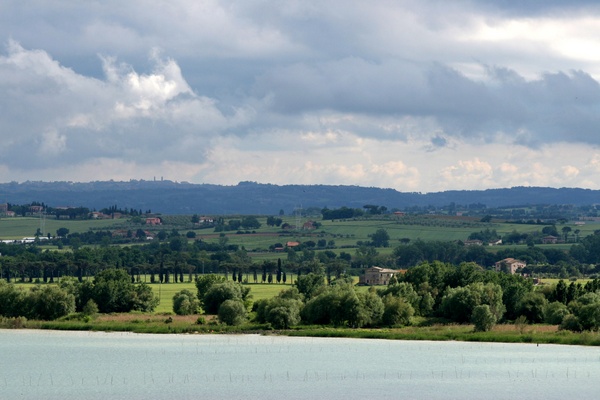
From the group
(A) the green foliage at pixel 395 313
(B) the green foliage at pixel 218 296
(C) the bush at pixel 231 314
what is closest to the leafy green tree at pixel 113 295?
(B) the green foliage at pixel 218 296

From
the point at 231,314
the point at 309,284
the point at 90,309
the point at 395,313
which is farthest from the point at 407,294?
the point at 90,309

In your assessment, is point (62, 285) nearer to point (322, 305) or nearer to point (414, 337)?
point (322, 305)

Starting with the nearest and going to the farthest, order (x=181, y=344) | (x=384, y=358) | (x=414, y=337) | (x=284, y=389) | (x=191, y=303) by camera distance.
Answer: (x=284, y=389) < (x=384, y=358) < (x=181, y=344) < (x=414, y=337) < (x=191, y=303)

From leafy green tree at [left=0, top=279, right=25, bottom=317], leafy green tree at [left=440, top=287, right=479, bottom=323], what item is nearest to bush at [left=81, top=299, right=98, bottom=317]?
leafy green tree at [left=0, top=279, right=25, bottom=317]

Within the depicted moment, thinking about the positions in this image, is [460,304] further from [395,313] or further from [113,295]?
[113,295]

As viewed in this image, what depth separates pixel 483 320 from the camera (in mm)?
107688

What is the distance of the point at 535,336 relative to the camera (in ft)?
336

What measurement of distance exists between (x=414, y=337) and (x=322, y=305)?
12517mm

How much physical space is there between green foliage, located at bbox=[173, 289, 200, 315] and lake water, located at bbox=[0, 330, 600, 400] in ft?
64.8

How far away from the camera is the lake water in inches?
2867

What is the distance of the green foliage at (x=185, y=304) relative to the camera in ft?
415

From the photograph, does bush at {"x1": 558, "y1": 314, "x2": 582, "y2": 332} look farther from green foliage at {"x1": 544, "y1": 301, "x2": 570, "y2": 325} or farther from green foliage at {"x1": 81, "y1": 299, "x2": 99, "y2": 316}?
green foliage at {"x1": 81, "y1": 299, "x2": 99, "y2": 316}

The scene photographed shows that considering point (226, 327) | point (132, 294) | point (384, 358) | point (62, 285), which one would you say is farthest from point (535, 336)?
point (62, 285)

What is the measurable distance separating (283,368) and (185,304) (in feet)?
147
